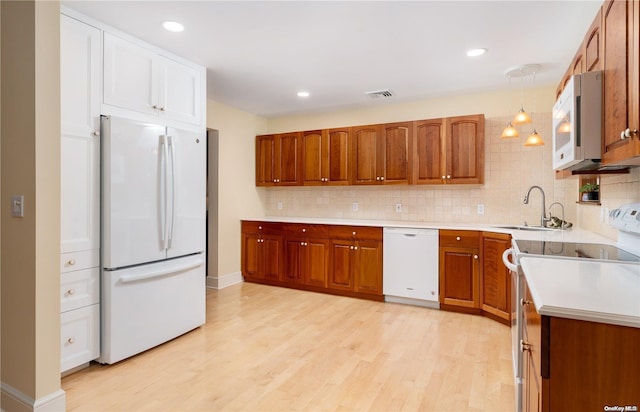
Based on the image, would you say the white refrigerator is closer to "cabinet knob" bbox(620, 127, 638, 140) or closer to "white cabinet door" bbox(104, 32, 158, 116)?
"white cabinet door" bbox(104, 32, 158, 116)

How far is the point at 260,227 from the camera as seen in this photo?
4836mm

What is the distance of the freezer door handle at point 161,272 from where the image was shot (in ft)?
8.35

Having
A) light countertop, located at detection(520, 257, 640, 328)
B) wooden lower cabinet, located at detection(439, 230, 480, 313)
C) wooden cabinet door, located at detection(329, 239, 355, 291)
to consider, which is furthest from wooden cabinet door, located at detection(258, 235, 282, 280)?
light countertop, located at detection(520, 257, 640, 328)

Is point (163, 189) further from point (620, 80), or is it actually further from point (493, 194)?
point (493, 194)

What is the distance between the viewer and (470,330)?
3193mm

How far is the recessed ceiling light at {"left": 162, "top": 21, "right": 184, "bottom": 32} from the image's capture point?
2.52 meters

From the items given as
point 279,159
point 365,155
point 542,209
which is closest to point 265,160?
point 279,159

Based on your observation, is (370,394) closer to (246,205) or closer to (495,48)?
(495,48)

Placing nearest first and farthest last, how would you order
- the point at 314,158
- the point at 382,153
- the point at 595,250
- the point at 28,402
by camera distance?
the point at 28,402 → the point at 595,250 → the point at 382,153 → the point at 314,158

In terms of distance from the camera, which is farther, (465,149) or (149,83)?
(465,149)

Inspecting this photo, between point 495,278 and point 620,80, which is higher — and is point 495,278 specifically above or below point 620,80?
below

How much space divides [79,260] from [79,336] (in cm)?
51

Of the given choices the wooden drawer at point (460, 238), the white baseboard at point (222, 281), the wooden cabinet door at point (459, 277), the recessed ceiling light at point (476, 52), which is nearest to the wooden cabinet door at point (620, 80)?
the recessed ceiling light at point (476, 52)

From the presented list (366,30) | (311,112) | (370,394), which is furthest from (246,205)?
(370,394)
